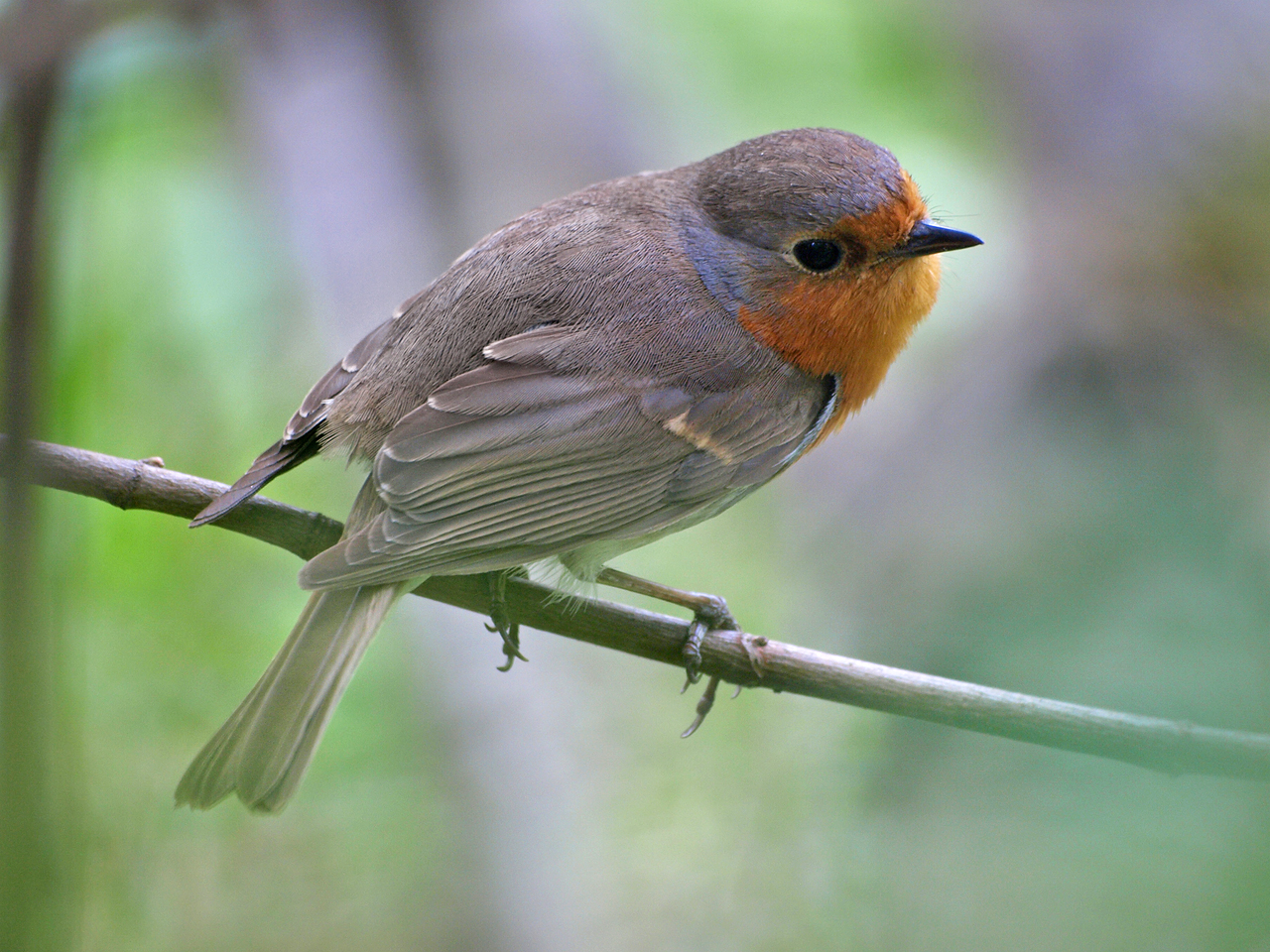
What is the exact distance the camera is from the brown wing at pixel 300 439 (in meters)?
2.27

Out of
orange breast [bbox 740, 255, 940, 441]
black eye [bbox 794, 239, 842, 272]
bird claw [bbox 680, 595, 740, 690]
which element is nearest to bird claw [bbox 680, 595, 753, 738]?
bird claw [bbox 680, 595, 740, 690]

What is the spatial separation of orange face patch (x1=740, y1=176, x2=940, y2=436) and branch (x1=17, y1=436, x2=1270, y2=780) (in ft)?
2.58

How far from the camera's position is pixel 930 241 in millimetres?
2826

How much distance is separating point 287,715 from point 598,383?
1.01 m

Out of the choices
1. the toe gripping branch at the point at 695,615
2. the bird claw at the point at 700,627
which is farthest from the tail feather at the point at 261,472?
the bird claw at the point at 700,627

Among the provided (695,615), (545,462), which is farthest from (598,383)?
(695,615)

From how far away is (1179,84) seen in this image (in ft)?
18.7

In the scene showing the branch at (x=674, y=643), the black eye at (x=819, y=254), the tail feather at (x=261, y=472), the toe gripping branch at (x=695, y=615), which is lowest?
the toe gripping branch at (x=695, y=615)

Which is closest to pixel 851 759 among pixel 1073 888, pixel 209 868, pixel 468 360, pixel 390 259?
pixel 468 360

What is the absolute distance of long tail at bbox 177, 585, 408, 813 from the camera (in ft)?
8.14

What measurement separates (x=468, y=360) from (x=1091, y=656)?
5.81 feet

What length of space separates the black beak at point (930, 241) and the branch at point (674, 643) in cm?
102

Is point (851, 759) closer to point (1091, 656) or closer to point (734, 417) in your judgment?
point (734, 417)

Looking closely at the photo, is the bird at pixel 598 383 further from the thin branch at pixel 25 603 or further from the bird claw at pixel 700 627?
the thin branch at pixel 25 603
